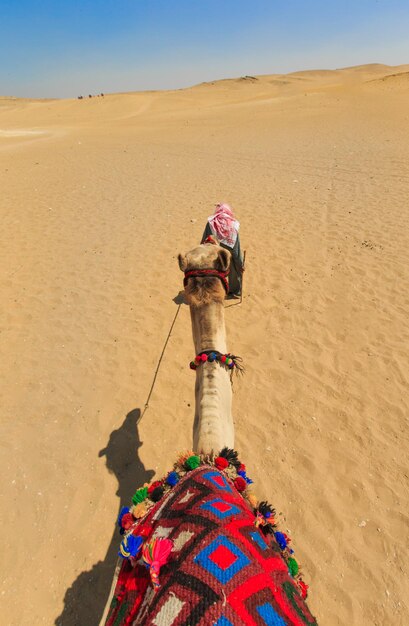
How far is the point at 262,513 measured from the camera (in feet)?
7.00

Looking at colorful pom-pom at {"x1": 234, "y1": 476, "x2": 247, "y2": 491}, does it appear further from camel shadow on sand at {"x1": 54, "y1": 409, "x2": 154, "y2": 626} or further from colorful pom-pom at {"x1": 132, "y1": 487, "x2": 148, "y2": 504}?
camel shadow on sand at {"x1": 54, "y1": 409, "x2": 154, "y2": 626}

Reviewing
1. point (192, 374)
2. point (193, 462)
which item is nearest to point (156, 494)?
point (193, 462)

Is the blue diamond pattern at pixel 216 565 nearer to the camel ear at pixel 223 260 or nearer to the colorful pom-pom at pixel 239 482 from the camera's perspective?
the colorful pom-pom at pixel 239 482

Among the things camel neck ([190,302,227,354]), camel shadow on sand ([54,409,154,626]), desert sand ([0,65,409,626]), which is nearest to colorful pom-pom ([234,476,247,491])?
camel neck ([190,302,227,354])

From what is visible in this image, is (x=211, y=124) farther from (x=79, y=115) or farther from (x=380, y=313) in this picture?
(x=380, y=313)

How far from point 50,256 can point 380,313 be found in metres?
7.60

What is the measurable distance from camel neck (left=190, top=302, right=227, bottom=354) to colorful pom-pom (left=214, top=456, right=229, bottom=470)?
0.75 metres

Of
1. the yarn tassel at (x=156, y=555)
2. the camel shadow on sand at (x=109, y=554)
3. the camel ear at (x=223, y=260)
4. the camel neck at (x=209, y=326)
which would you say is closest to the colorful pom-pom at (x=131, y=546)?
the yarn tassel at (x=156, y=555)

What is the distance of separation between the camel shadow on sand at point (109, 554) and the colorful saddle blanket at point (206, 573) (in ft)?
5.22

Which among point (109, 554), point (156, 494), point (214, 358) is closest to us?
point (156, 494)

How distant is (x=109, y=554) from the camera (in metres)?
3.24

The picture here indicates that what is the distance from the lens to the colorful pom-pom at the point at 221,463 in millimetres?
2131

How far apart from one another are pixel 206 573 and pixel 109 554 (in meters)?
2.31

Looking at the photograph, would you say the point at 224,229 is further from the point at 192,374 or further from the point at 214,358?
the point at 214,358
